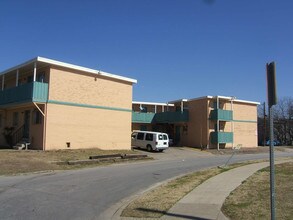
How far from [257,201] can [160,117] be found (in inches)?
1579

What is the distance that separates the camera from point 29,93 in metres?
27.3

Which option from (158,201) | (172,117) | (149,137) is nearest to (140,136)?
(149,137)

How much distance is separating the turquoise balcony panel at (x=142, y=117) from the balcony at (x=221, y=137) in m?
9.40

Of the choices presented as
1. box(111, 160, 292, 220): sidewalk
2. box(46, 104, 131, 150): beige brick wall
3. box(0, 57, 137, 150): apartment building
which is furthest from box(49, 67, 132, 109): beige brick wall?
box(111, 160, 292, 220): sidewalk

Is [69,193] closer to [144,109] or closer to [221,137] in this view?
[221,137]

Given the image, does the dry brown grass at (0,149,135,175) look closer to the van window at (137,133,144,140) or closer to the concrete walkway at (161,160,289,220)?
the concrete walkway at (161,160,289,220)

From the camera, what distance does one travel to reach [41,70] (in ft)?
96.6

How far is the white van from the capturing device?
35934 millimetres

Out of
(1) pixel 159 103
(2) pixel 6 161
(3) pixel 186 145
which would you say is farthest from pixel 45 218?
(1) pixel 159 103

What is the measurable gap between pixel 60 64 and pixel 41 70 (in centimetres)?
197

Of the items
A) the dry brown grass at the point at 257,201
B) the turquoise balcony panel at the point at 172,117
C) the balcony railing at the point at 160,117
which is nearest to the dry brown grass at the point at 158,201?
the dry brown grass at the point at 257,201

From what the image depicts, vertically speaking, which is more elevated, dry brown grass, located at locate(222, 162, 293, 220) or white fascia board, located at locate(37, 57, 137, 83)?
white fascia board, located at locate(37, 57, 137, 83)

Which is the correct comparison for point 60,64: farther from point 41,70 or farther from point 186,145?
point 186,145

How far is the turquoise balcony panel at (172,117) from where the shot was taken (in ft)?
155
